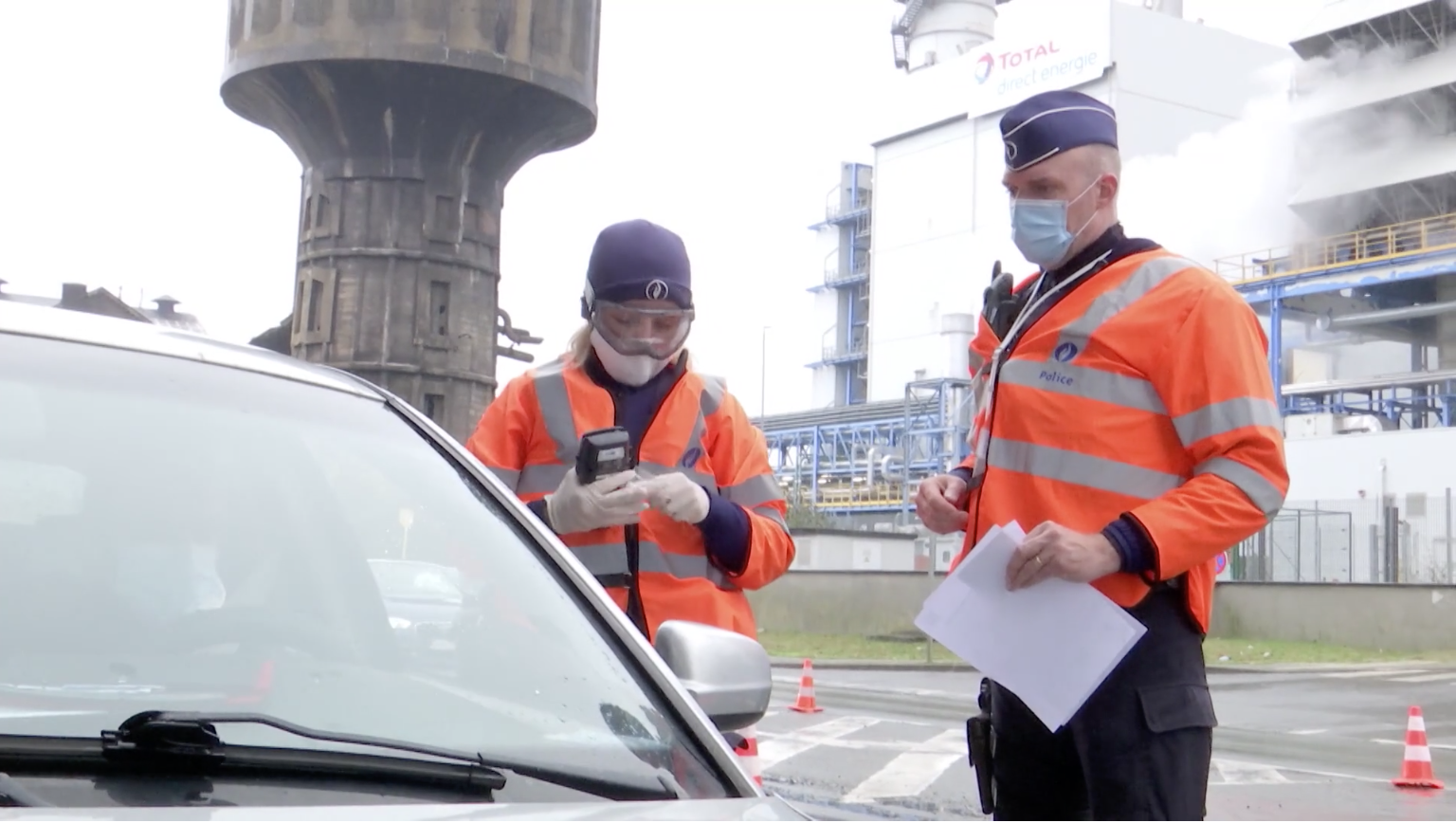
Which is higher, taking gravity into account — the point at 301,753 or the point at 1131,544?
the point at 1131,544

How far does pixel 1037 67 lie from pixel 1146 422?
60007 mm

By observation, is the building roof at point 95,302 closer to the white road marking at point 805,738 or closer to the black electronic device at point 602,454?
the white road marking at point 805,738

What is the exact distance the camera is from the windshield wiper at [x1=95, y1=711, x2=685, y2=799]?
178cm

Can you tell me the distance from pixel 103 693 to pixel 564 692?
23.5 inches

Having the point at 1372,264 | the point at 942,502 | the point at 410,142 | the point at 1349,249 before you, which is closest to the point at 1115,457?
the point at 942,502

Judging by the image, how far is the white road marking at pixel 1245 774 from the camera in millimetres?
9984

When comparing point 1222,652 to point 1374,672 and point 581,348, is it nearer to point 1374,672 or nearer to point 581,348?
point 1374,672

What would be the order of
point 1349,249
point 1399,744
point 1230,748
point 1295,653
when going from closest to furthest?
point 1230,748, point 1399,744, point 1295,653, point 1349,249

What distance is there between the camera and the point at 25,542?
204 cm

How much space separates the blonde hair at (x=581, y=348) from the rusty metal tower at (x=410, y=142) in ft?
49.2

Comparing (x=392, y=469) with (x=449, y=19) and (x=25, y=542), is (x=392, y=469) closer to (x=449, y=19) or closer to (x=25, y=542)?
(x=25, y=542)

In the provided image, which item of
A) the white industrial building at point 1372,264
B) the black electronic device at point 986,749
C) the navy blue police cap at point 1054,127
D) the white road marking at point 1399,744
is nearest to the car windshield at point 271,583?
the black electronic device at point 986,749

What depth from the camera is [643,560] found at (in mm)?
3553

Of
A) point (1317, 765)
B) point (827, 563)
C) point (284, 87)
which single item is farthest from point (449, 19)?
point (827, 563)
